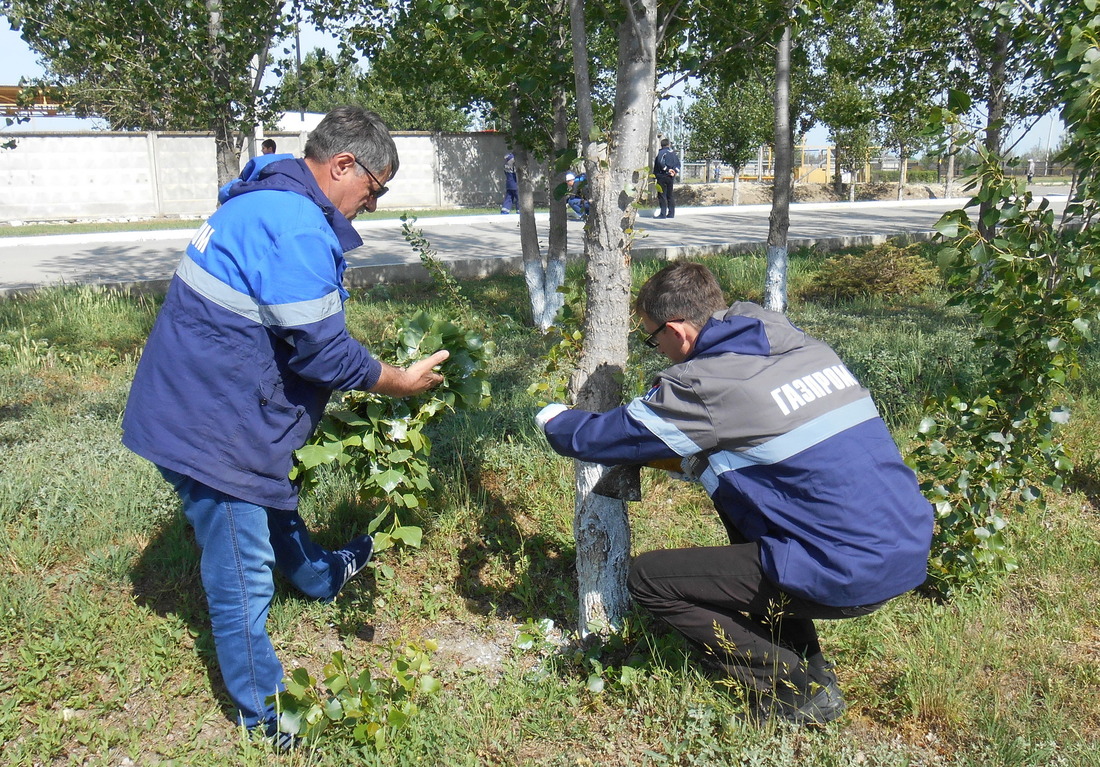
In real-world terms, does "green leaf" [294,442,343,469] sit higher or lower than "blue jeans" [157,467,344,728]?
higher

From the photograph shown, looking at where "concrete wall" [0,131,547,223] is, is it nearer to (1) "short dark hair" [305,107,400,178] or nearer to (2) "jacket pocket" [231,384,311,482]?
(1) "short dark hair" [305,107,400,178]

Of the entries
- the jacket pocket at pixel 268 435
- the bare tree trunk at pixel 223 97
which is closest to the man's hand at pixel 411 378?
the jacket pocket at pixel 268 435

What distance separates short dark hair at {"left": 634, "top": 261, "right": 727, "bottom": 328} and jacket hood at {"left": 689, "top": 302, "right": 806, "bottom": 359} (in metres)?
0.08

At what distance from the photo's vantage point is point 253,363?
2537 mm

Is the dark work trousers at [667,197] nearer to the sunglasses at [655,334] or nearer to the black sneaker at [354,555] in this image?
the black sneaker at [354,555]

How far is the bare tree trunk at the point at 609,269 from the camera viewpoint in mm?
2973

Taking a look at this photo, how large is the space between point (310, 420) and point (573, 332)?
1.06 m

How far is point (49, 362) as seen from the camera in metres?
6.32

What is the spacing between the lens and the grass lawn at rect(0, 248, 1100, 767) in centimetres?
275

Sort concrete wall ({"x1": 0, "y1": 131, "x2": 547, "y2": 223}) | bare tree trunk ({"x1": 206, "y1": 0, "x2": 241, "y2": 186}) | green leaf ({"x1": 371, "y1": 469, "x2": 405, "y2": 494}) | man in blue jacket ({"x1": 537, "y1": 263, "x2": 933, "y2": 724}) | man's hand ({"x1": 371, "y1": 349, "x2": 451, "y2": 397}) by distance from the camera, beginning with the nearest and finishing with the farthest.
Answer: man in blue jacket ({"x1": 537, "y1": 263, "x2": 933, "y2": 724}), man's hand ({"x1": 371, "y1": 349, "x2": 451, "y2": 397}), green leaf ({"x1": 371, "y1": 469, "x2": 405, "y2": 494}), bare tree trunk ({"x1": 206, "y1": 0, "x2": 241, "y2": 186}), concrete wall ({"x1": 0, "y1": 131, "x2": 547, "y2": 223})

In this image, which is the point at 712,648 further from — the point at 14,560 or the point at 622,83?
the point at 14,560

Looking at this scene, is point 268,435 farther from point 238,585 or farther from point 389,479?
point 389,479

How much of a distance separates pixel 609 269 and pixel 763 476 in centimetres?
94

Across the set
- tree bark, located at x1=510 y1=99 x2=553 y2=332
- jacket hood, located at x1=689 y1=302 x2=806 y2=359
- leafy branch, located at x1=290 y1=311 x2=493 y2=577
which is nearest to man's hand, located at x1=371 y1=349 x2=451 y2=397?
leafy branch, located at x1=290 y1=311 x2=493 y2=577
